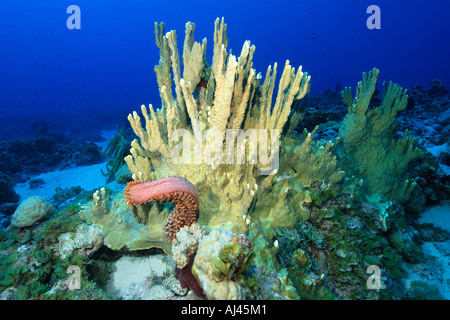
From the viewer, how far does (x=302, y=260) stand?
2814 millimetres

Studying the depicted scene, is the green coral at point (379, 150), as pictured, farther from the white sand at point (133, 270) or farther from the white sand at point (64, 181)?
the white sand at point (64, 181)

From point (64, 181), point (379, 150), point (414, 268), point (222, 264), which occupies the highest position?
point (379, 150)

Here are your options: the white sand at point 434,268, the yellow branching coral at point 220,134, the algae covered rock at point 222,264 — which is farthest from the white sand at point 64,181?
the white sand at point 434,268

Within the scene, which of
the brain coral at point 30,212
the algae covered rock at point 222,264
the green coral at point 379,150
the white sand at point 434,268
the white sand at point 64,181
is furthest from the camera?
the white sand at point 64,181

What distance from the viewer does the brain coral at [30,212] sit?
322 centimetres

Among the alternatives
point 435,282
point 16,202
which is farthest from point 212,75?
point 16,202

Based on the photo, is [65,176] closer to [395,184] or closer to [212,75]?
[212,75]

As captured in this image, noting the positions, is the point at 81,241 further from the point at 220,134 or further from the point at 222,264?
the point at 220,134

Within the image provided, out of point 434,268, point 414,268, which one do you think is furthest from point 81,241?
point 434,268

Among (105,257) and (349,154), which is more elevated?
(349,154)

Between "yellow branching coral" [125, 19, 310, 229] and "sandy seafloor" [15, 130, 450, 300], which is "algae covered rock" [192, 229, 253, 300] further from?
"sandy seafloor" [15, 130, 450, 300]

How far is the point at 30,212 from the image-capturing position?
3.33m
